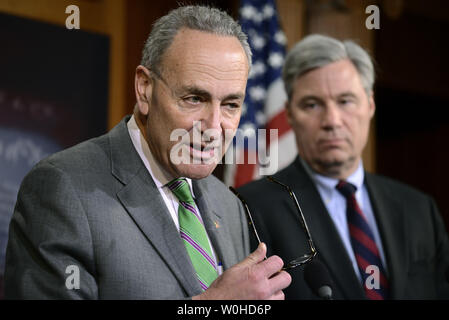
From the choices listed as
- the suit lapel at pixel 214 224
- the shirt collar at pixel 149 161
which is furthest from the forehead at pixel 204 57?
the suit lapel at pixel 214 224

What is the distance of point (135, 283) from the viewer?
1534 millimetres

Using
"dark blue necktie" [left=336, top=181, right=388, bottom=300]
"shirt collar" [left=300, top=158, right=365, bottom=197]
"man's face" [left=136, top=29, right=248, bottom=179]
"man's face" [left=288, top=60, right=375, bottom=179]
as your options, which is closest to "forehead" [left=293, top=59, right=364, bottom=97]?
"man's face" [left=288, top=60, right=375, bottom=179]

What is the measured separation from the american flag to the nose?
1.12 meters

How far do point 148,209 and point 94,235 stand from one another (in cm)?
19

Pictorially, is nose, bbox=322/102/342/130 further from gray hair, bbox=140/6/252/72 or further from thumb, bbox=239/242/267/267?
thumb, bbox=239/242/267/267

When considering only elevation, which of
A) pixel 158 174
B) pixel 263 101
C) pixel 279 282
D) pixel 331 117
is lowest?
pixel 279 282

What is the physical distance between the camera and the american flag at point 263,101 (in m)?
3.81

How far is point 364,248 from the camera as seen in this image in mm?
2432

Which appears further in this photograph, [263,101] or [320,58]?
[263,101]

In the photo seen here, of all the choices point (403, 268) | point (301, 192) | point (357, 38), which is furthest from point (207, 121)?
point (357, 38)

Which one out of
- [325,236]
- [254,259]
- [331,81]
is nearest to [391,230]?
[325,236]

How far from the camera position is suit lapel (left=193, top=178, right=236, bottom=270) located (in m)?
1.81

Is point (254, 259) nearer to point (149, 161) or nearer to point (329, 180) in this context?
point (149, 161)
